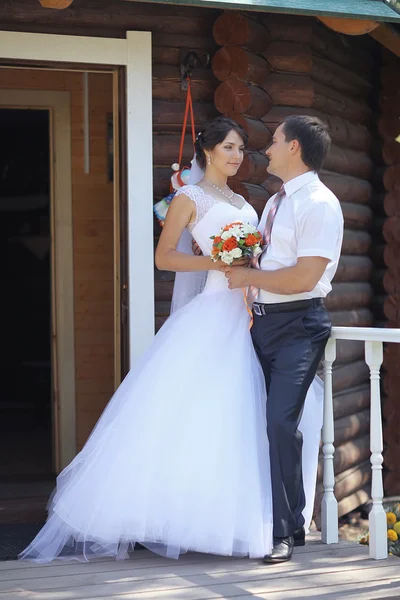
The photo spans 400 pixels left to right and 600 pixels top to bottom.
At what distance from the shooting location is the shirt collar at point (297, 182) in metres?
3.61

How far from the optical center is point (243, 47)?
15.4 ft

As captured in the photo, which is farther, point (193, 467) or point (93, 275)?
point (93, 275)

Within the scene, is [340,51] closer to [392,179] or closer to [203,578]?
[392,179]

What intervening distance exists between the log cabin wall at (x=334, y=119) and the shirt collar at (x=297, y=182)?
1.11 metres

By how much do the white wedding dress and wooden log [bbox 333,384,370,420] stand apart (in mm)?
1851

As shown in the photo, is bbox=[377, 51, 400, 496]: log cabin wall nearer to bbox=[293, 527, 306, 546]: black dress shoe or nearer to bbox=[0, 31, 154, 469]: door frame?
bbox=[0, 31, 154, 469]: door frame

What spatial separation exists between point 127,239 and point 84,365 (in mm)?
1586

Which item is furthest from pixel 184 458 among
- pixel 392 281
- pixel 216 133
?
pixel 392 281

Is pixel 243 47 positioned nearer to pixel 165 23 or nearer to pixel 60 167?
pixel 165 23

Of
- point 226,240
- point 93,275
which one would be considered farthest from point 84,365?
point 226,240

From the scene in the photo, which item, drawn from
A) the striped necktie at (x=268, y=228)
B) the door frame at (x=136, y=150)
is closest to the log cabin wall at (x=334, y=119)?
Result: the door frame at (x=136, y=150)

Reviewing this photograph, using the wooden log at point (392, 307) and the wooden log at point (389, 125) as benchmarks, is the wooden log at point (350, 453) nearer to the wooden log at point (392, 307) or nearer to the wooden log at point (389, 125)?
the wooden log at point (392, 307)

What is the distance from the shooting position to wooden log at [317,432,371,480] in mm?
5701

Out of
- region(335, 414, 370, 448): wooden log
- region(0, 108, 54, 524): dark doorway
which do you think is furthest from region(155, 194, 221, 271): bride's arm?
region(0, 108, 54, 524): dark doorway
